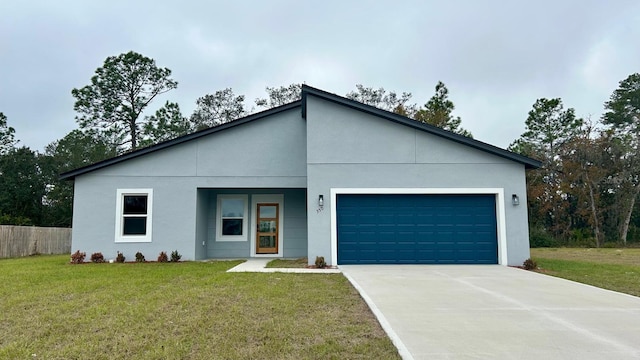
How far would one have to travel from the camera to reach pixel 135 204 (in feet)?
45.3

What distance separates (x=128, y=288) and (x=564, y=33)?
59.7ft

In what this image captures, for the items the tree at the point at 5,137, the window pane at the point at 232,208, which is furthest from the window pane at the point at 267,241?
the tree at the point at 5,137

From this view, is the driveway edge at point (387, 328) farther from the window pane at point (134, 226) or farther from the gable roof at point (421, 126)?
the window pane at point (134, 226)

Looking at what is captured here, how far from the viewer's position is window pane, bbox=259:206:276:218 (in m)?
15.4

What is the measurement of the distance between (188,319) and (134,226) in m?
9.18

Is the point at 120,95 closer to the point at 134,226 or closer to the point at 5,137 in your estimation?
the point at 5,137

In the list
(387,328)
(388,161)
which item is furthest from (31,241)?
(387,328)

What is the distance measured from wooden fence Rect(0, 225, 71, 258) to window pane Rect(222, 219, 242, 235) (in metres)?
9.67

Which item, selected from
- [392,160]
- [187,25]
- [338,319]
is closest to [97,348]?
[338,319]

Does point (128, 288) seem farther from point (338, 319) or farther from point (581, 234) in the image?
point (581, 234)

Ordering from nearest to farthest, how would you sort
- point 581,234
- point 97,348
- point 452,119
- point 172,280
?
1. point 97,348
2. point 172,280
3. point 581,234
4. point 452,119

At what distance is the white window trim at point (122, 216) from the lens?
13.6 meters

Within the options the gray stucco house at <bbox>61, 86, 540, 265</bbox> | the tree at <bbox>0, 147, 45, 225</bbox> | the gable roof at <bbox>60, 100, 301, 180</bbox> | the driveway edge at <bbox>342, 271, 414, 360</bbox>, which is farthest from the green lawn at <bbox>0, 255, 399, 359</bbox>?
the tree at <bbox>0, 147, 45, 225</bbox>

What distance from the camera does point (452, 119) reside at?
103 feet
